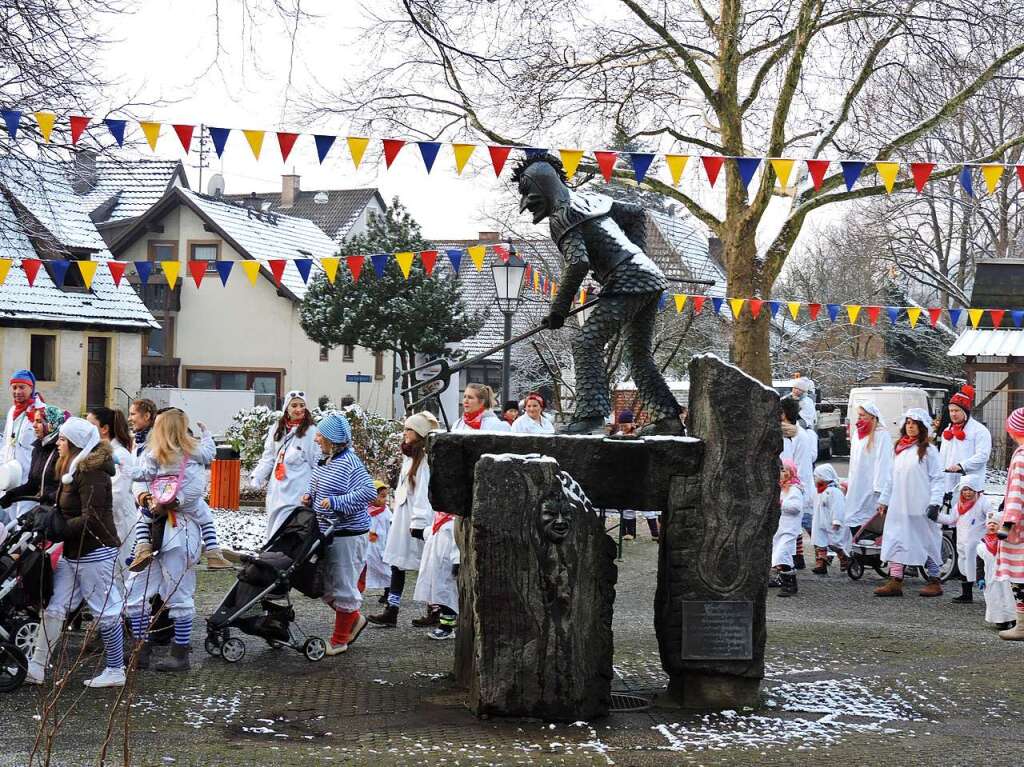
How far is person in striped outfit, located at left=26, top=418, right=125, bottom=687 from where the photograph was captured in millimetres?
7398

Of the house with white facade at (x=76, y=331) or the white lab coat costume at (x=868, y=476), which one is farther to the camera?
the house with white facade at (x=76, y=331)

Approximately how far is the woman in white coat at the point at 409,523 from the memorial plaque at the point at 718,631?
345cm

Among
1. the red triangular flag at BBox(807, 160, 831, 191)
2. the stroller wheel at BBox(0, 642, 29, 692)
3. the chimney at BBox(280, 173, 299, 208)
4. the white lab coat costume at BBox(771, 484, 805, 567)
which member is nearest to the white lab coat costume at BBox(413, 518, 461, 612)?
the stroller wheel at BBox(0, 642, 29, 692)

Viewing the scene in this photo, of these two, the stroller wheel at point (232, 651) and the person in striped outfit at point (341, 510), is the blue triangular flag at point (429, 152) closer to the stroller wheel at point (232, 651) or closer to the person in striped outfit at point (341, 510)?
the person in striped outfit at point (341, 510)

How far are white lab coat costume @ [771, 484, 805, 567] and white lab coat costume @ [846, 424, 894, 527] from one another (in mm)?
1508

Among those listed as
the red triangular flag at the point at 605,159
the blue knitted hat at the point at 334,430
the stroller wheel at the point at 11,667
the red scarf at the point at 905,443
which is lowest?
the stroller wheel at the point at 11,667

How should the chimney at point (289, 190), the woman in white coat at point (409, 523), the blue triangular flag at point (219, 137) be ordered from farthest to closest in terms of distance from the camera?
the chimney at point (289, 190) → the blue triangular flag at point (219, 137) → the woman in white coat at point (409, 523)

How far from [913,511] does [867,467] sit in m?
1.35

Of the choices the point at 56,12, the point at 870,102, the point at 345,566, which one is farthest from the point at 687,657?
the point at 870,102

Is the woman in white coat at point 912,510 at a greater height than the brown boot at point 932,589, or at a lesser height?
greater

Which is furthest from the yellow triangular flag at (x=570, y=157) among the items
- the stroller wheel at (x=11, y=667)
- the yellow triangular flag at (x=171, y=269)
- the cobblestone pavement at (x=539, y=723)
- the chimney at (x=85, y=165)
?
the stroller wheel at (x=11, y=667)

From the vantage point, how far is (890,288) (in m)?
45.1

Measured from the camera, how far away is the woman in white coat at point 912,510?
12.4 m

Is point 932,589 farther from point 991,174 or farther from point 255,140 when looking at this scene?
point 255,140
